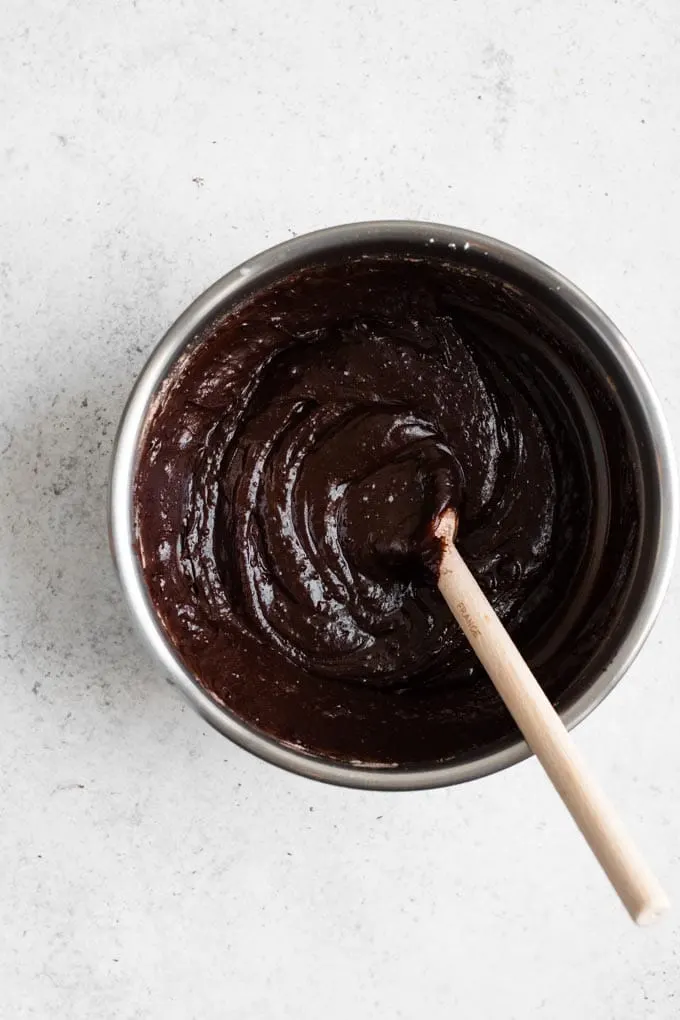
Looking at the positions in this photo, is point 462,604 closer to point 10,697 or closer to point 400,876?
point 400,876

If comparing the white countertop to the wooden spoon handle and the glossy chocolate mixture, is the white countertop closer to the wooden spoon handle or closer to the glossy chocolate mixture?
the glossy chocolate mixture

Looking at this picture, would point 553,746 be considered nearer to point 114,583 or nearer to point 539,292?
→ point 539,292

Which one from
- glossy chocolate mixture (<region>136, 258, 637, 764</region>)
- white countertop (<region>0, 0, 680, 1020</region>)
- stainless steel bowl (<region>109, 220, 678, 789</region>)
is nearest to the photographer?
stainless steel bowl (<region>109, 220, 678, 789</region>)

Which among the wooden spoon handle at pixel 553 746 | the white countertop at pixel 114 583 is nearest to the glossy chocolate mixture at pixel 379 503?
the wooden spoon handle at pixel 553 746

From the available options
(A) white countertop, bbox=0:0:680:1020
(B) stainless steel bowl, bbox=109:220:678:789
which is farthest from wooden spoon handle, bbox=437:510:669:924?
(A) white countertop, bbox=0:0:680:1020

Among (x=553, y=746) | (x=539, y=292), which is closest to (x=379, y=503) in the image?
(x=539, y=292)

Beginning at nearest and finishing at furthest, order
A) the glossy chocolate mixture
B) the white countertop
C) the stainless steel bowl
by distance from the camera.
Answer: the stainless steel bowl, the glossy chocolate mixture, the white countertop
